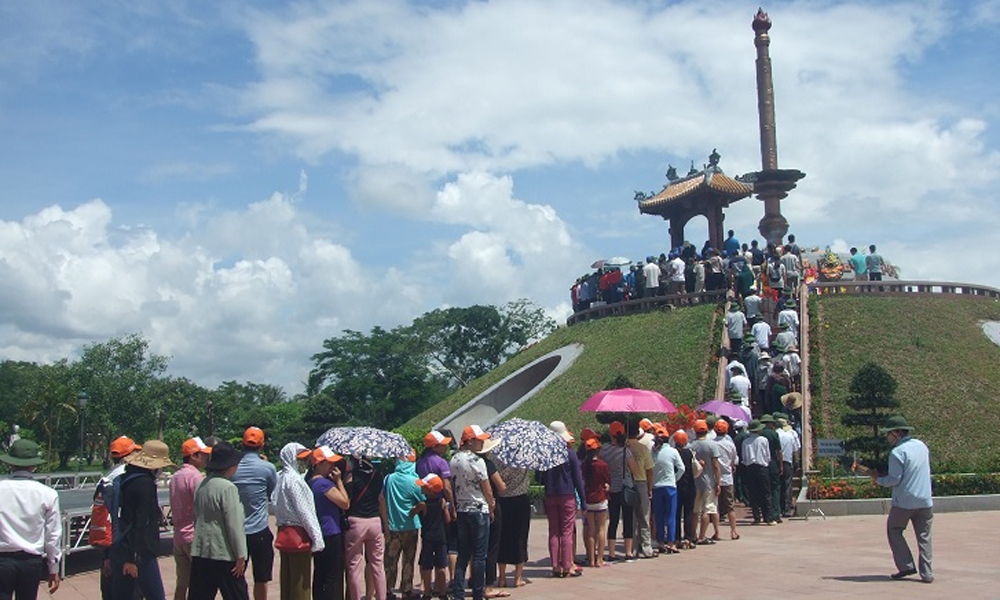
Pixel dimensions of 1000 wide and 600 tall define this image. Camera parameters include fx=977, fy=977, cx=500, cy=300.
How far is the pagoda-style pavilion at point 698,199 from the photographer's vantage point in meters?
41.8

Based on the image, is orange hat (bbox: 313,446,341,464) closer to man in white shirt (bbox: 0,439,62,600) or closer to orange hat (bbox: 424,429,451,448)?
orange hat (bbox: 424,429,451,448)

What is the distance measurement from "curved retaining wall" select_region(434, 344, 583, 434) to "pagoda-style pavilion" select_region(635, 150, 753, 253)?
12012 millimetres

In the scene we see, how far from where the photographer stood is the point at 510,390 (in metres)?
33.4

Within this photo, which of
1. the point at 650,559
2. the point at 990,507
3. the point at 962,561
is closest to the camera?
the point at 962,561

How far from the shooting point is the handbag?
8.37 metres

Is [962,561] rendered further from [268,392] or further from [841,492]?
[268,392]

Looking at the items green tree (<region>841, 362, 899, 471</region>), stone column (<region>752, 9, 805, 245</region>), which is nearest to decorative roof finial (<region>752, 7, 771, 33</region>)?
stone column (<region>752, 9, 805, 245</region>)

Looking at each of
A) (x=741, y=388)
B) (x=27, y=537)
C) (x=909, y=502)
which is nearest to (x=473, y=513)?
(x=27, y=537)

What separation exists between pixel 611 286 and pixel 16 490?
90.8 feet

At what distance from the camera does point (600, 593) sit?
10.1 meters

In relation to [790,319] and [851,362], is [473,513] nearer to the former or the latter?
[790,319]

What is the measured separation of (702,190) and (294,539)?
117ft

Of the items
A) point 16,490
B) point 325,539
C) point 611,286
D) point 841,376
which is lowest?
point 325,539

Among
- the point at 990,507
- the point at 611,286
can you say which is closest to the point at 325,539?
the point at 990,507
